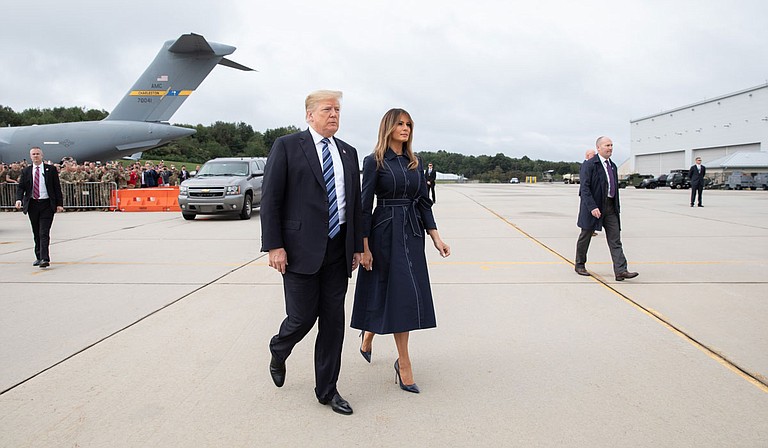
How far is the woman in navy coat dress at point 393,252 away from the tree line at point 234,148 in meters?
39.3

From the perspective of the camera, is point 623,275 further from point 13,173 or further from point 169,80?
point 13,173

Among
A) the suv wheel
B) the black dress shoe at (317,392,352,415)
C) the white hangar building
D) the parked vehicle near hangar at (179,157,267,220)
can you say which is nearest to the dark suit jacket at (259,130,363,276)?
the black dress shoe at (317,392,352,415)

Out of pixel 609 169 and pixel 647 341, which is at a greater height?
pixel 609 169

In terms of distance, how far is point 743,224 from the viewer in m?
13.3

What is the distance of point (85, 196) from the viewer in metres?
20.2

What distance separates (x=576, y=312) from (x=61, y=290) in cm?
623

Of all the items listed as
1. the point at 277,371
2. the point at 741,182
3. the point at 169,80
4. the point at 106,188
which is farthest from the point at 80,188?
the point at 741,182

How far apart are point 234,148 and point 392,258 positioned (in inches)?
3277

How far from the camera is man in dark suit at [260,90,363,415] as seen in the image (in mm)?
3189

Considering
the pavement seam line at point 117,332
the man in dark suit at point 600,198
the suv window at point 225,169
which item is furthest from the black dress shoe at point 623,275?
the suv window at point 225,169

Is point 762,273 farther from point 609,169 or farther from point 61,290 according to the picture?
point 61,290

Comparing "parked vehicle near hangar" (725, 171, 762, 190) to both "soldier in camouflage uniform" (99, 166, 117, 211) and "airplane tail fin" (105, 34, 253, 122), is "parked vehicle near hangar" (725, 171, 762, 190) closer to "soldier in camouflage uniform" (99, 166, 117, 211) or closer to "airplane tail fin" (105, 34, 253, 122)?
"airplane tail fin" (105, 34, 253, 122)

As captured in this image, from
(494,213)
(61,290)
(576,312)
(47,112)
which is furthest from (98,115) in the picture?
(576,312)

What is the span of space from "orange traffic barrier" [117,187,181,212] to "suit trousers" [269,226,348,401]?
59.1 feet
